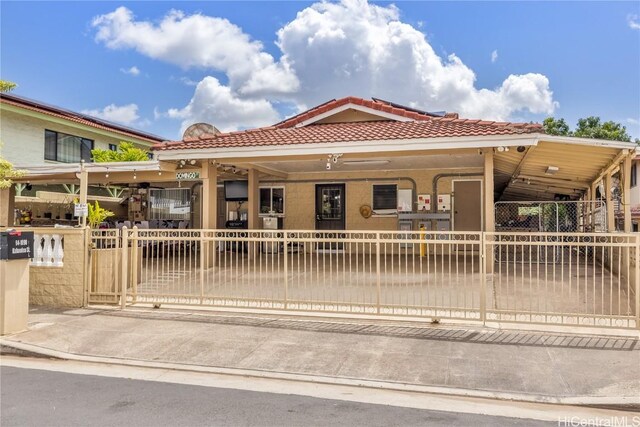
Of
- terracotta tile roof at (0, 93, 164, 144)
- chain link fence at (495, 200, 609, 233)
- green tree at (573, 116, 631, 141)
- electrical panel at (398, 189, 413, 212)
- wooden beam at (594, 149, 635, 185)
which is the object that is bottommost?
chain link fence at (495, 200, 609, 233)

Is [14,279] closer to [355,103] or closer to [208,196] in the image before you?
[208,196]

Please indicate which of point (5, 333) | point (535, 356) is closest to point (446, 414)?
point (535, 356)

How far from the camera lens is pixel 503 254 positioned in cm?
1397

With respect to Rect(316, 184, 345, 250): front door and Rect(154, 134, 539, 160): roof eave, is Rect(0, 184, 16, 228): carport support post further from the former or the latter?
Rect(316, 184, 345, 250): front door

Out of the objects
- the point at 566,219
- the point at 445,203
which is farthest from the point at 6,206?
the point at 566,219

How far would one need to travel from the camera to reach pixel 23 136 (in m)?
20.2

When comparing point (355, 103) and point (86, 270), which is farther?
point (355, 103)

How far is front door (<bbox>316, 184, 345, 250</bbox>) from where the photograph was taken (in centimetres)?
1744

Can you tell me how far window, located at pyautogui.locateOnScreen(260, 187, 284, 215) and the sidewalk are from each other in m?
9.97

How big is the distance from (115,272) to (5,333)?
2111mm

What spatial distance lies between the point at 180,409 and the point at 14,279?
4.49 meters

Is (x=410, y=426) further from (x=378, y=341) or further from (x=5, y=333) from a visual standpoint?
(x=5, y=333)

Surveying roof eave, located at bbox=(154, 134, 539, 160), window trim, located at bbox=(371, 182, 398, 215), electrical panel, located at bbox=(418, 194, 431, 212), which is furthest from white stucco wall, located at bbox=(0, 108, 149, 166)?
electrical panel, located at bbox=(418, 194, 431, 212)

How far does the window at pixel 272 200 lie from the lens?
59.4 ft
